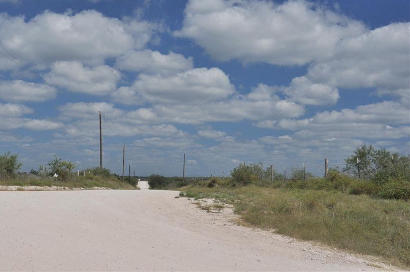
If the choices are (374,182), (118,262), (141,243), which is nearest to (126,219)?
(141,243)

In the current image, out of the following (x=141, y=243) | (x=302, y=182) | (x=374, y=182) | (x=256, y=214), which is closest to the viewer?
(x=141, y=243)

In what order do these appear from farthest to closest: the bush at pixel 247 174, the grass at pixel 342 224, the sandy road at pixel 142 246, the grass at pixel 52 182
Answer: the bush at pixel 247 174 < the grass at pixel 52 182 < the grass at pixel 342 224 < the sandy road at pixel 142 246

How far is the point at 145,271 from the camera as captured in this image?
6.71 m

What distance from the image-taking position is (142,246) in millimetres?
8633

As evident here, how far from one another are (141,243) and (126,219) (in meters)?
3.74

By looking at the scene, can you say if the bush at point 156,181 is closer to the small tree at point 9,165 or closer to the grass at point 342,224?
the small tree at point 9,165

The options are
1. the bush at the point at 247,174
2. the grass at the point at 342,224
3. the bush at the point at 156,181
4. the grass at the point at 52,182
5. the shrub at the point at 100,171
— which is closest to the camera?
the grass at the point at 342,224

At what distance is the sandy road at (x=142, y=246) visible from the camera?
7.21 m

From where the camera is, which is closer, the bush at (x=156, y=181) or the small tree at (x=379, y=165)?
the small tree at (x=379, y=165)

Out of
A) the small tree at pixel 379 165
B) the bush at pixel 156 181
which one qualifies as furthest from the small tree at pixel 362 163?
the bush at pixel 156 181

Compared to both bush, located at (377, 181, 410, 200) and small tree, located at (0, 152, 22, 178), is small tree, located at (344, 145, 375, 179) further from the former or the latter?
small tree, located at (0, 152, 22, 178)

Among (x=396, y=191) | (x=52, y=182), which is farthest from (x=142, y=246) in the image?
(x=52, y=182)

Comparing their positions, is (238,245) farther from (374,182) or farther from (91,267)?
(374,182)

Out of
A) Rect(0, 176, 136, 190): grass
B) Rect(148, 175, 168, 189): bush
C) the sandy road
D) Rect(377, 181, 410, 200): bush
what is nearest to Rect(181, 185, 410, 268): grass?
the sandy road
